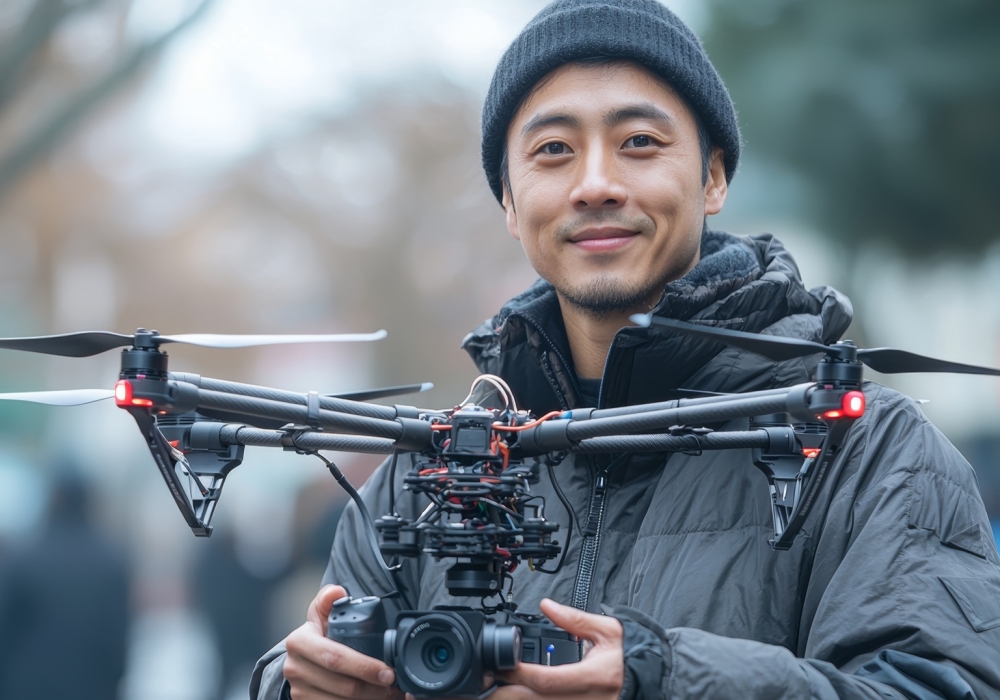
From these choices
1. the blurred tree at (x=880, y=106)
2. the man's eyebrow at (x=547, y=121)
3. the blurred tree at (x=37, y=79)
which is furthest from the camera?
the blurred tree at (x=37, y=79)

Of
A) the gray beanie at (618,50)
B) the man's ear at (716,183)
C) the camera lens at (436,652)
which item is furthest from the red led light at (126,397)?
the man's ear at (716,183)

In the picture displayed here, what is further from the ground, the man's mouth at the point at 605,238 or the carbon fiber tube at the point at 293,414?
the man's mouth at the point at 605,238

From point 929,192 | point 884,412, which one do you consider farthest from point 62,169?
point 884,412

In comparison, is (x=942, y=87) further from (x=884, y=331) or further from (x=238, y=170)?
(x=238, y=170)

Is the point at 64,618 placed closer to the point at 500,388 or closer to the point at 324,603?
the point at 500,388

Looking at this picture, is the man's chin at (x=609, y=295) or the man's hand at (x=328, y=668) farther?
the man's chin at (x=609, y=295)

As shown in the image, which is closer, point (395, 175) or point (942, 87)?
point (942, 87)

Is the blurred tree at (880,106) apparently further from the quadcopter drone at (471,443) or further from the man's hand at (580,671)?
the man's hand at (580,671)
